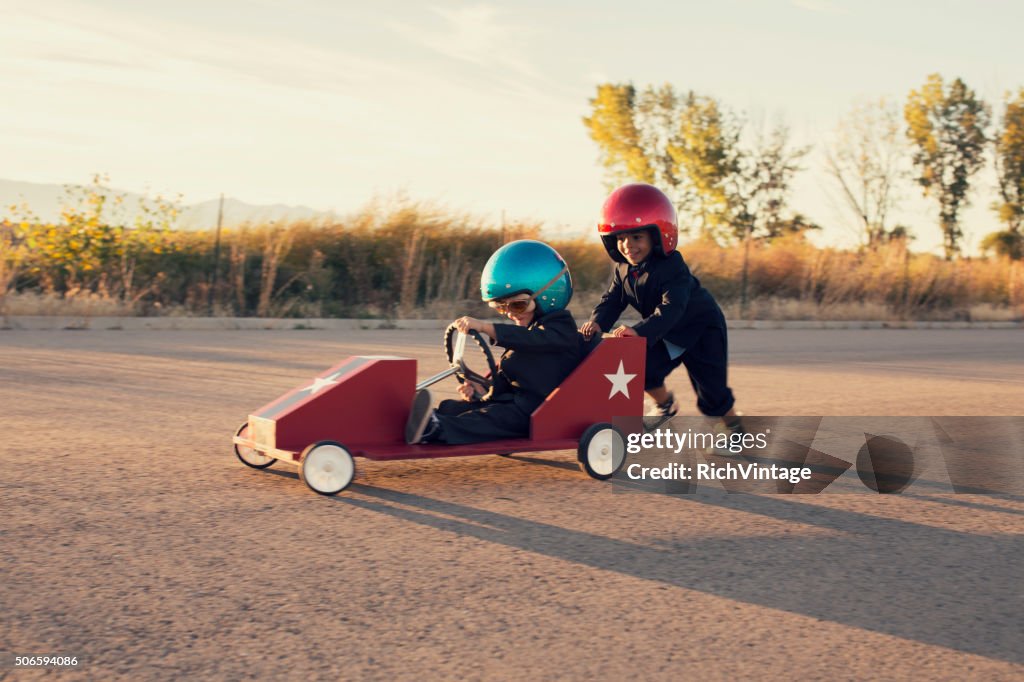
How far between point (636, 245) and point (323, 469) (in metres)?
2.31

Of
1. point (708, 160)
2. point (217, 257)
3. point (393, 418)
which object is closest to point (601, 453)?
point (393, 418)

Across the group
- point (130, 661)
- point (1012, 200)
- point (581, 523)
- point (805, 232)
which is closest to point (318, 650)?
point (130, 661)

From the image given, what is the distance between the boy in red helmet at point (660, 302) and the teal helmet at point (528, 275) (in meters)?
0.33

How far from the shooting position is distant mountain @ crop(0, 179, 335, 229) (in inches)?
693

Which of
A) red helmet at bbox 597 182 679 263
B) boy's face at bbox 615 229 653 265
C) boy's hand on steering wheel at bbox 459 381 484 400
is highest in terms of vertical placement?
red helmet at bbox 597 182 679 263

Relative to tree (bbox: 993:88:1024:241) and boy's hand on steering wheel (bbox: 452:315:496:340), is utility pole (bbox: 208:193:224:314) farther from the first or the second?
tree (bbox: 993:88:1024:241)

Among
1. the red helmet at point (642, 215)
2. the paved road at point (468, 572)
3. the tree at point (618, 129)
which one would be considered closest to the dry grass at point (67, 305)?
the paved road at point (468, 572)

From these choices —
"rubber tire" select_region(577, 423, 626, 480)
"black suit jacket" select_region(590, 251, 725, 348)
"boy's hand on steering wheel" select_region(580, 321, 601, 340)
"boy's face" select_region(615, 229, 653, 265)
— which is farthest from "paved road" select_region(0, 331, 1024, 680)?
"boy's face" select_region(615, 229, 653, 265)

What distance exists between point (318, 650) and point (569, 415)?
277 cm

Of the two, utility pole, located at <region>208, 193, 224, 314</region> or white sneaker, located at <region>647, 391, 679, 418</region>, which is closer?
white sneaker, located at <region>647, 391, 679, 418</region>

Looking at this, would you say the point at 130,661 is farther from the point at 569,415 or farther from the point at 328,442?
the point at 569,415

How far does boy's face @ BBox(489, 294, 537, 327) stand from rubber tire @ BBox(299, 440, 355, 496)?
4.15 ft

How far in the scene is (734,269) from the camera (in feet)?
90.5

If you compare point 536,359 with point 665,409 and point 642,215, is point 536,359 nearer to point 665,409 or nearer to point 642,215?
point 642,215
